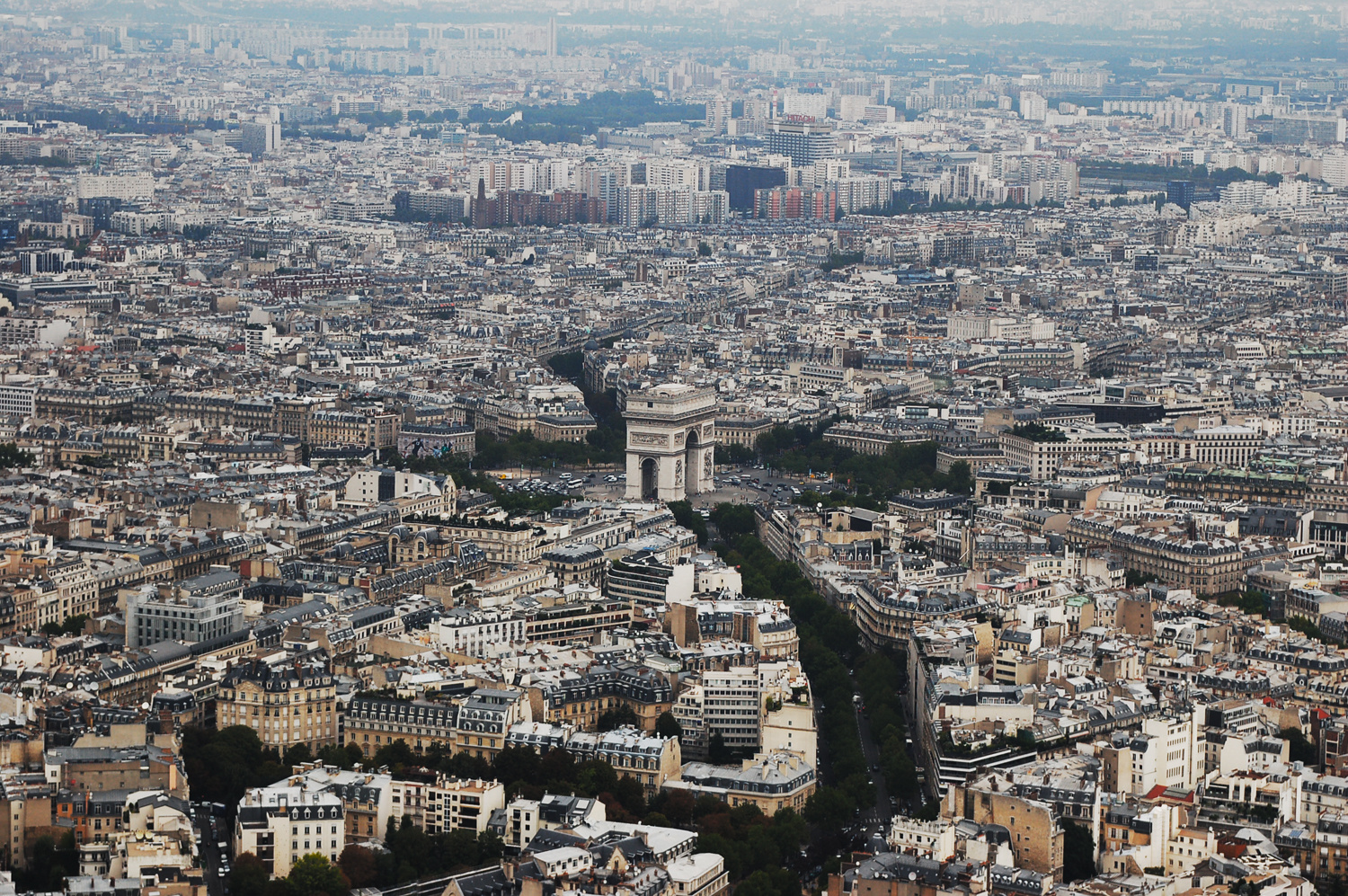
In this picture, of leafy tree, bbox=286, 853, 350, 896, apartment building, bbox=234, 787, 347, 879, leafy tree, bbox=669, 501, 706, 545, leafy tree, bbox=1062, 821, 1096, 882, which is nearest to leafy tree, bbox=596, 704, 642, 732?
apartment building, bbox=234, 787, 347, 879

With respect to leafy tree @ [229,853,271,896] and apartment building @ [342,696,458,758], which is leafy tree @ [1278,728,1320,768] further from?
leafy tree @ [229,853,271,896]

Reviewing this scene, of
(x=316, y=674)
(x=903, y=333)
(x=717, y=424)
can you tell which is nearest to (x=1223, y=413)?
(x=717, y=424)

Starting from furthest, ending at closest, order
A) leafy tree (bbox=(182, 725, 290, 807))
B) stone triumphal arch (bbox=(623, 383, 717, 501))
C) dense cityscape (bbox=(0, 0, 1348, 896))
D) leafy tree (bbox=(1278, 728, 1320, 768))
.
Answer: stone triumphal arch (bbox=(623, 383, 717, 501))
leafy tree (bbox=(1278, 728, 1320, 768))
leafy tree (bbox=(182, 725, 290, 807))
dense cityscape (bbox=(0, 0, 1348, 896))

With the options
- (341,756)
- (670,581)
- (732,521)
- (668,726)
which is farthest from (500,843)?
(732,521)

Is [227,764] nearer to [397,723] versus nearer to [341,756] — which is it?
[341,756]

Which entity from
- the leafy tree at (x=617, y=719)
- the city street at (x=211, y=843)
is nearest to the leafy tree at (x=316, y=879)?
the city street at (x=211, y=843)

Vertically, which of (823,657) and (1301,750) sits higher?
(1301,750)

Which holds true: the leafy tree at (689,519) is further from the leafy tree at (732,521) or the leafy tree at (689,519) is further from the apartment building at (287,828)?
the apartment building at (287,828)
